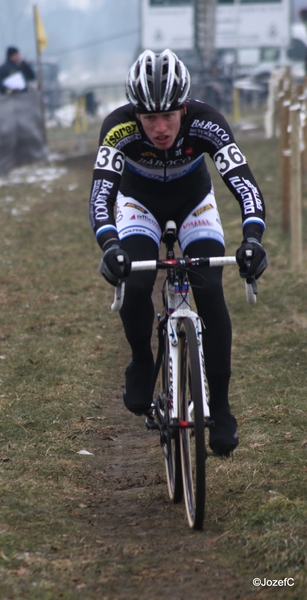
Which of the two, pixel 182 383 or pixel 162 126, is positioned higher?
pixel 162 126

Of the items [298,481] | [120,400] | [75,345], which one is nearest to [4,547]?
[298,481]

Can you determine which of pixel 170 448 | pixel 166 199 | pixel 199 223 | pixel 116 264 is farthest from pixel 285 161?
pixel 116 264

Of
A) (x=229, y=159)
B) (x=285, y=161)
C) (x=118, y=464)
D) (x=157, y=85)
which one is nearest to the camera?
(x=157, y=85)

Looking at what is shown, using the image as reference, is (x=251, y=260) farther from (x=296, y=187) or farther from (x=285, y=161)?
(x=285, y=161)

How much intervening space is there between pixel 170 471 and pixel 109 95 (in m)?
32.0

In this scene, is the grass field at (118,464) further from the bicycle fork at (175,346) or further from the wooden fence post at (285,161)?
the wooden fence post at (285,161)

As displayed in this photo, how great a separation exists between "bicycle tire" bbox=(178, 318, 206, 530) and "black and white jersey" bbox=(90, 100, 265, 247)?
2.18 ft

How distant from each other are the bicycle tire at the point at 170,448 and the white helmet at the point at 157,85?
112 cm

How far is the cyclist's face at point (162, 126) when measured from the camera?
4.25 meters

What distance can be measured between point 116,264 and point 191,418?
2.55ft

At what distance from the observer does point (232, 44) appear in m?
34.8

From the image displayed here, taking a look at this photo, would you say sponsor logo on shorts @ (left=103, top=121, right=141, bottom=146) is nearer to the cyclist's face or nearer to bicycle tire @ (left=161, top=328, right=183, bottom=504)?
the cyclist's face

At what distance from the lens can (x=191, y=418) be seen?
3.98 metres

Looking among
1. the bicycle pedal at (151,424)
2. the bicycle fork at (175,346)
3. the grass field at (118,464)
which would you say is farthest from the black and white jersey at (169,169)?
the grass field at (118,464)
